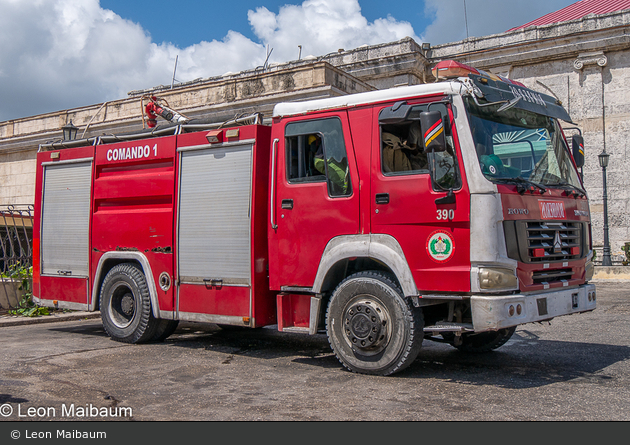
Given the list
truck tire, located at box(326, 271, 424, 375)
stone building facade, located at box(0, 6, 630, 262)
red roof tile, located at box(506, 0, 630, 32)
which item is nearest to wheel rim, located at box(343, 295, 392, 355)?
truck tire, located at box(326, 271, 424, 375)

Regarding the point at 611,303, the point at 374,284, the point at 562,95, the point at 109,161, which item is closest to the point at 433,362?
the point at 374,284

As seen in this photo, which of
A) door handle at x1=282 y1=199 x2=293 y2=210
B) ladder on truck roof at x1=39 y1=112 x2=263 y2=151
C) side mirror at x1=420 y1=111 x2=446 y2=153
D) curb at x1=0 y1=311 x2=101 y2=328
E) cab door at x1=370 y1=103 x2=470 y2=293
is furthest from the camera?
curb at x1=0 y1=311 x2=101 y2=328

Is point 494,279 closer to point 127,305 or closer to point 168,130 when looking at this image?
point 168,130

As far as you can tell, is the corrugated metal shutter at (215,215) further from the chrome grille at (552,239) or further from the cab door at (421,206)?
the chrome grille at (552,239)

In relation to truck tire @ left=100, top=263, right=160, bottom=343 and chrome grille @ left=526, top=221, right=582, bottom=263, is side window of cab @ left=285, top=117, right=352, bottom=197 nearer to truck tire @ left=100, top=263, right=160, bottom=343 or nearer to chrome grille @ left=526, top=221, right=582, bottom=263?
chrome grille @ left=526, top=221, right=582, bottom=263

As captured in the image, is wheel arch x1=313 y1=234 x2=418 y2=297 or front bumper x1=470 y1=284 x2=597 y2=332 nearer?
front bumper x1=470 y1=284 x2=597 y2=332

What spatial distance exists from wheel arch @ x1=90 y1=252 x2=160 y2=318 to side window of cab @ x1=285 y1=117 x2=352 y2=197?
8.40 ft

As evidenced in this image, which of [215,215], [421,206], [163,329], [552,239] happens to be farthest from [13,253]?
[552,239]

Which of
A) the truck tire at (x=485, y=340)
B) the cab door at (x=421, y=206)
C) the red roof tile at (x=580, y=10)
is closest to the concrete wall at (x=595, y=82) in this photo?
the red roof tile at (x=580, y=10)

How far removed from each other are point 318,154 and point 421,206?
55.4 inches

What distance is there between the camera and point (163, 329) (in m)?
8.30

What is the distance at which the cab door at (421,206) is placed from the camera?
5.60m

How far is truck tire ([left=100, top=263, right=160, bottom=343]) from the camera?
8055mm

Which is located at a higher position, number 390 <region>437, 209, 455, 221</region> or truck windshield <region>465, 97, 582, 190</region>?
truck windshield <region>465, 97, 582, 190</region>
